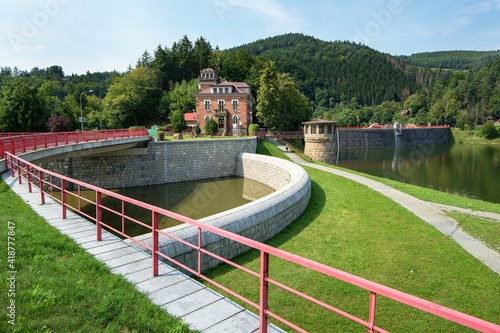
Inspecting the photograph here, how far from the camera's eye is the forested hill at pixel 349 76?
493ft

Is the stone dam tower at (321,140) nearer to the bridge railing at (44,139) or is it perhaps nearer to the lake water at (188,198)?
the lake water at (188,198)

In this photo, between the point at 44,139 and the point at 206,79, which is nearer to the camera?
the point at 44,139

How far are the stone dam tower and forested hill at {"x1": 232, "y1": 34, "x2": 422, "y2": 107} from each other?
103208 mm

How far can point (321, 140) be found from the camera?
134 ft

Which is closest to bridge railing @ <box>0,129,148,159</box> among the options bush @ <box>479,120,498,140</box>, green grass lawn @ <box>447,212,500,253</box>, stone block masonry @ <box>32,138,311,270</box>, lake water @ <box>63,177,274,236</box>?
stone block masonry @ <box>32,138,311,270</box>

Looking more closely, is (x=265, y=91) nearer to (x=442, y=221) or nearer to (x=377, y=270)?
(x=442, y=221)

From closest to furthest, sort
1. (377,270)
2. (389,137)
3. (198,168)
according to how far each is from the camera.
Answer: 1. (377,270)
2. (198,168)
3. (389,137)

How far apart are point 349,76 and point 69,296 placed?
6890 inches

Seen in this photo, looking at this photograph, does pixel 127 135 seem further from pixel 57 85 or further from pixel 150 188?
pixel 57 85

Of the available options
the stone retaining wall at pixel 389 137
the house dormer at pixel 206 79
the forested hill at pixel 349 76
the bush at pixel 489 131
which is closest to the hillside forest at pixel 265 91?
the forested hill at pixel 349 76

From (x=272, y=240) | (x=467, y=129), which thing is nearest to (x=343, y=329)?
(x=272, y=240)

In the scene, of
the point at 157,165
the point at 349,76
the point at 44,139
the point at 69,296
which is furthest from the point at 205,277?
the point at 349,76

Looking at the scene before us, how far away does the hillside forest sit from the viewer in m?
46.3

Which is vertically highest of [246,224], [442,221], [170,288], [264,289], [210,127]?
[210,127]
